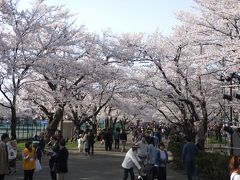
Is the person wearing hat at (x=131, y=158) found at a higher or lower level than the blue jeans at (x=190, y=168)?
higher

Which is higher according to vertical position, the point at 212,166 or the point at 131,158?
the point at 131,158

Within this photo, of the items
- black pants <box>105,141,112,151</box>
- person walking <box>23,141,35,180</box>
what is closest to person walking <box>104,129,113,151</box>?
black pants <box>105,141,112,151</box>

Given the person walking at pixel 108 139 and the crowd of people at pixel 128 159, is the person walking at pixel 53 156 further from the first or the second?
the person walking at pixel 108 139

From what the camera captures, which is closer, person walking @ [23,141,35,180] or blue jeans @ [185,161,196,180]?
person walking @ [23,141,35,180]

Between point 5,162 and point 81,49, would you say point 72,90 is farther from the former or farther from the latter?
point 5,162

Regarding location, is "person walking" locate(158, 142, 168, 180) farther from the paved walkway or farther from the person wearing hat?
the paved walkway

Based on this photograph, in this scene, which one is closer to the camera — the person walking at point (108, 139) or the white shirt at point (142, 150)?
the white shirt at point (142, 150)

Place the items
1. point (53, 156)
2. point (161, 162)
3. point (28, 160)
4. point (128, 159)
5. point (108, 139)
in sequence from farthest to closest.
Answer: point (108, 139)
point (161, 162)
point (128, 159)
point (53, 156)
point (28, 160)

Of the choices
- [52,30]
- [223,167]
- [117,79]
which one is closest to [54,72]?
[52,30]

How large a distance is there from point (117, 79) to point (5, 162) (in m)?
17.2

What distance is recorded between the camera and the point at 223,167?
1270 centimetres

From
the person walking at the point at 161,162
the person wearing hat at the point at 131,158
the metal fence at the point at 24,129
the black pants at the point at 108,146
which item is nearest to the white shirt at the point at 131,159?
the person wearing hat at the point at 131,158

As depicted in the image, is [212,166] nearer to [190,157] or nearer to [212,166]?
[212,166]

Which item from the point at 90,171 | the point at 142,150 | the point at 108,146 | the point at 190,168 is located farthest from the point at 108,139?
the point at 190,168
